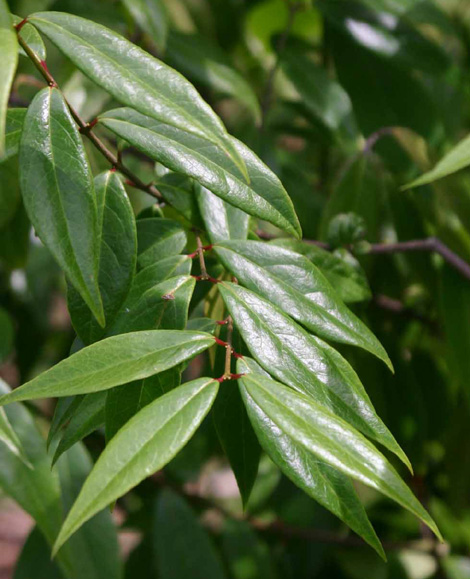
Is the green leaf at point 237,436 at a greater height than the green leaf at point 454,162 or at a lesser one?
lesser

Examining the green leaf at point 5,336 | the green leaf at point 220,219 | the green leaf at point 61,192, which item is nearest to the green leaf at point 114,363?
the green leaf at point 61,192

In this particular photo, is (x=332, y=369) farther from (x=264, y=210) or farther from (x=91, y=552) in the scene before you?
(x=91, y=552)

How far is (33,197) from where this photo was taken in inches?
14.1

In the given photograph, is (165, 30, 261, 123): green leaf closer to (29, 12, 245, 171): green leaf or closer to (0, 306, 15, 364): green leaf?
(0, 306, 15, 364): green leaf

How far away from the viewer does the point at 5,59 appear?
298mm

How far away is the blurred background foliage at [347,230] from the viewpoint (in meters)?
0.79

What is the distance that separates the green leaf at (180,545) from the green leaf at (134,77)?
0.70 m

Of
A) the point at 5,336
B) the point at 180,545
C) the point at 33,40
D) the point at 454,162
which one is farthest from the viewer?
the point at 180,545

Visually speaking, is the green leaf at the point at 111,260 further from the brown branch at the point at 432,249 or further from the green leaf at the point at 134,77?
the brown branch at the point at 432,249

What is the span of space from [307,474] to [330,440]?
1.8 inches

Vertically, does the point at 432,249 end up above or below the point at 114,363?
below

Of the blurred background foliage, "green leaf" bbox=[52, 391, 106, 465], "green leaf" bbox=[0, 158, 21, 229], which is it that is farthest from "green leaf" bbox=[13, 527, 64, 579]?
"green leaf" bbox=[52, 391, 106, 465]

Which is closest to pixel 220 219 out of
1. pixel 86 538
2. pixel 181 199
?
pixel 181 199

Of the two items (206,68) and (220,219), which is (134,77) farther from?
(206,68)
